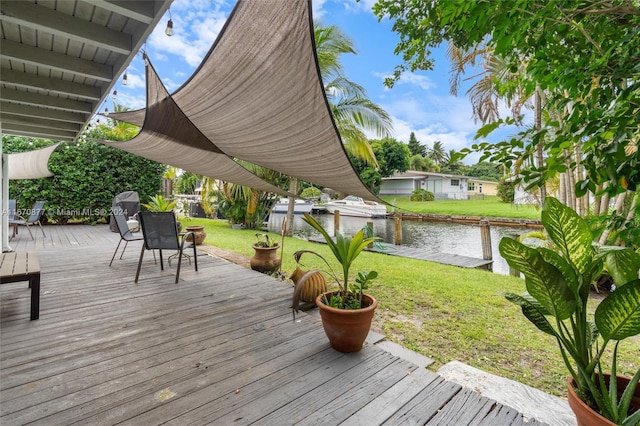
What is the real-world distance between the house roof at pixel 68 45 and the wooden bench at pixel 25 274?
74.9 inches

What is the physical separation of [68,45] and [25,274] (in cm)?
218

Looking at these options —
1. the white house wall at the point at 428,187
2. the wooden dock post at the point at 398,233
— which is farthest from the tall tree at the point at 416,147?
the wooden dock post at the point at 398,233

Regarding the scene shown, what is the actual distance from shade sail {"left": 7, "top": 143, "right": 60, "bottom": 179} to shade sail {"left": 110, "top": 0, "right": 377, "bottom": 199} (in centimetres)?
Result: 452

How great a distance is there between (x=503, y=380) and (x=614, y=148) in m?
1.75

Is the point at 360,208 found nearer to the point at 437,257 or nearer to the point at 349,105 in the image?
the point at 349,105

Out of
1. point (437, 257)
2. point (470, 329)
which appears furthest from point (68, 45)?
point (437, 257)

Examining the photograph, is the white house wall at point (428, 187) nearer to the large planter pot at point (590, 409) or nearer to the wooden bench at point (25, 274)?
the wooden bench at point (25, 274)

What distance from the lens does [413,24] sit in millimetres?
2469

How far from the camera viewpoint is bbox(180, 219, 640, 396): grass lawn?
7.50ft

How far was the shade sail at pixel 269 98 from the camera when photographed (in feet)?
5.29

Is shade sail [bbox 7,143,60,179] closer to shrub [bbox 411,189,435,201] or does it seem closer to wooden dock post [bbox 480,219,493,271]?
wooden dock post [bbox 480,219,493,271]

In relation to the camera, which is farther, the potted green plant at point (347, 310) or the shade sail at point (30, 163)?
the shade sail at point (30, 163)

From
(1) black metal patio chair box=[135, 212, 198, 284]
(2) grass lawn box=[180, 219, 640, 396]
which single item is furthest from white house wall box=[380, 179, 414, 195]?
(1) black metal patio chair box=[135, 212, 198, 284]

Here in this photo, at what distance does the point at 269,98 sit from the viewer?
2107mm
